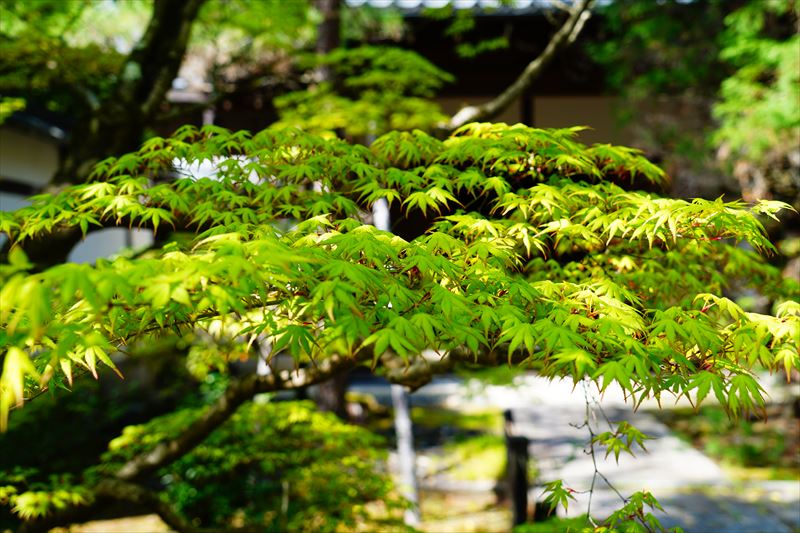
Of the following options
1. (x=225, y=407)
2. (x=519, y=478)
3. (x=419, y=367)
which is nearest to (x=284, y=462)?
(x=225, y=407)

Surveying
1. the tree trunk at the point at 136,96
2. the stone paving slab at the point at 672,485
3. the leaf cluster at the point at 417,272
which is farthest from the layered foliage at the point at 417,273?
the stone paving slab at the point at 672,485

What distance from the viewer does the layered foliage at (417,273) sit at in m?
1.99

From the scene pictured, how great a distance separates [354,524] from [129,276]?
3.93 metres

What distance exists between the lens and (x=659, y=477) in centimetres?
768

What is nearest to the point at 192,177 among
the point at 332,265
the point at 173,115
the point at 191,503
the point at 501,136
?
the point at 332,265

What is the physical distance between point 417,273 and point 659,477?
662 centimetres

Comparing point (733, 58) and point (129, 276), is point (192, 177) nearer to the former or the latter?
point (129, 276)

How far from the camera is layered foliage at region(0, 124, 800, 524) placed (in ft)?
6.52

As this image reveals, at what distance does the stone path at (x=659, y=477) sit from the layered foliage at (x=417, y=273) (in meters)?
2.41

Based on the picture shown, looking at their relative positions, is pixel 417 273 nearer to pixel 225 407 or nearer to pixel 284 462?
pixel 225 407

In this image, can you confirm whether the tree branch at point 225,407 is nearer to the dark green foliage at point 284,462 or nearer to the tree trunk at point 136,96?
the dark green foliage at point 284,462

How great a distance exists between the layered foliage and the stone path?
2.41 m

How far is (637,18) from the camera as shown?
10562mm

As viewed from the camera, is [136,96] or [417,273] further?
[136,96]
